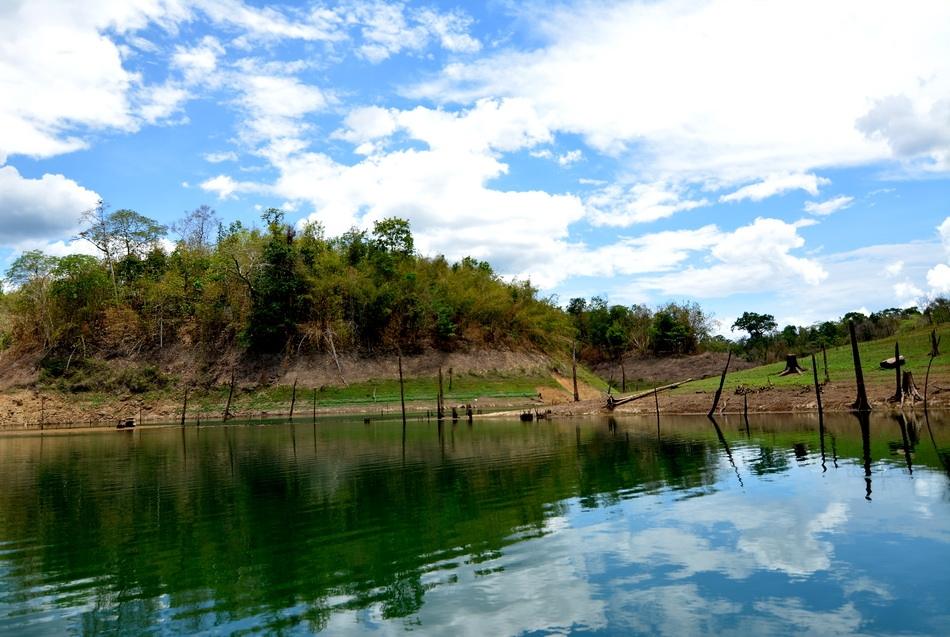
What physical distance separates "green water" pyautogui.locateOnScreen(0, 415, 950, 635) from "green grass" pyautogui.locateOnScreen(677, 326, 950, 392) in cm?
2100

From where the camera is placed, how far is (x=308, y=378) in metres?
86.7

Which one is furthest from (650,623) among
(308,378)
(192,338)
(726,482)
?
(192,338)

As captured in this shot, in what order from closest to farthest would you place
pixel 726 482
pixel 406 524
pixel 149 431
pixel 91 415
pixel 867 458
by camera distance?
1. pixel 406 524
2. pixel 726 482
3. pixel 867 458
4. pixel 149 431
5. pixel 91 415

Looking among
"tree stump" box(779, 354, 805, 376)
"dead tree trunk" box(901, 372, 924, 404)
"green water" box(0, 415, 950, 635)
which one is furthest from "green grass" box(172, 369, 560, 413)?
"green water" box(0, 415, 950, 635)

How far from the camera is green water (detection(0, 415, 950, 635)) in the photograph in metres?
11.3

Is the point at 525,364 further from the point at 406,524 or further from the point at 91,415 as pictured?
the point at 406,524

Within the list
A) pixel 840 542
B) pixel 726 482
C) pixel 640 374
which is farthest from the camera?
pixel 640 374

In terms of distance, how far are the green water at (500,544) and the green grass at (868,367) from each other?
21.0 meters

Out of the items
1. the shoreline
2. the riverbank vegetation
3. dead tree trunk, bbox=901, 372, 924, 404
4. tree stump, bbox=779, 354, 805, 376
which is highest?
the riverbank vegetation

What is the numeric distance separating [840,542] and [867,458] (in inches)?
543

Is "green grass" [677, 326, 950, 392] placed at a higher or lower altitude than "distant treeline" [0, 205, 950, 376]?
lower

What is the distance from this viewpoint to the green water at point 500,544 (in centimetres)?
1131

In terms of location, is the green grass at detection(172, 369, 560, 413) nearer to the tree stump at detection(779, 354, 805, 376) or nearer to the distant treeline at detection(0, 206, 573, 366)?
the distant treeline at detection(0, 206, 573, 366)

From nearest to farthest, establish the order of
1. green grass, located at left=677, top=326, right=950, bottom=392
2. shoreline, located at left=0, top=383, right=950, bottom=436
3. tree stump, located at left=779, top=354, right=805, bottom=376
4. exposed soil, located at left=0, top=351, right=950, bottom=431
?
1. shoreline, located at left=0, top=383, right=950, bottom=436
2. green grass, located at left=677, top=326, right=950, bottom=392
3. tree stump, located at left=779, top=354, right=805, bottom=376
4. exposed soil, located at left=0, top=351, right=950, bottom=431
